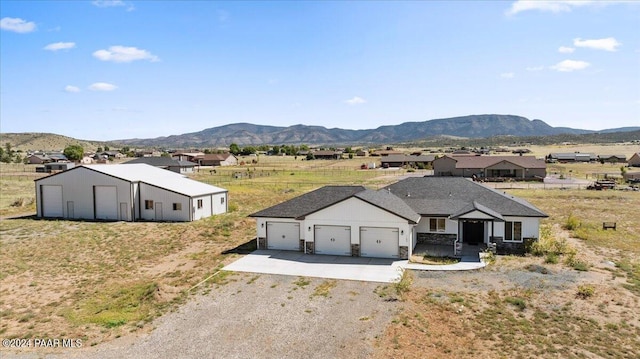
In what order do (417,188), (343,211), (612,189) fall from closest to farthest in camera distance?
(343,211) → (417,188) → (612,189)

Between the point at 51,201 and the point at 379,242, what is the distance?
108 ft

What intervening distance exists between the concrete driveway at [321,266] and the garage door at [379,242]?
0.49 meters

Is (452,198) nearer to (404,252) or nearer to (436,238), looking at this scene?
(436,238)

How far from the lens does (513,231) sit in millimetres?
27484

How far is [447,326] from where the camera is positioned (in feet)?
53.4

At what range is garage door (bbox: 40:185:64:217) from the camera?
4166 cm

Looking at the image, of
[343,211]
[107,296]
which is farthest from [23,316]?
[343,211]

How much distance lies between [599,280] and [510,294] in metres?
5.44

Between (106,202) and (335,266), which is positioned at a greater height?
(106,202)

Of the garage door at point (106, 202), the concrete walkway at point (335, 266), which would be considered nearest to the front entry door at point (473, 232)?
the concrete walkway at point (335, 266)

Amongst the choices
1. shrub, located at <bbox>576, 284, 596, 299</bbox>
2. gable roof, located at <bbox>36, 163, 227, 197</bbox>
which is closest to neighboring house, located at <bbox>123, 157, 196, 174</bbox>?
gable roof, located at <bbox>36, 163, 227, 197</bbox>

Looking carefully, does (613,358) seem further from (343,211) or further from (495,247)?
(343,211)

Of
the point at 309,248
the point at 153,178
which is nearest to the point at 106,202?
the point at 153,178

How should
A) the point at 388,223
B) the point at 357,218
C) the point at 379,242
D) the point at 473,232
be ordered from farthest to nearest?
the point at 473,232, the point at 357,218, the point at 379,242, the point at 388,223
